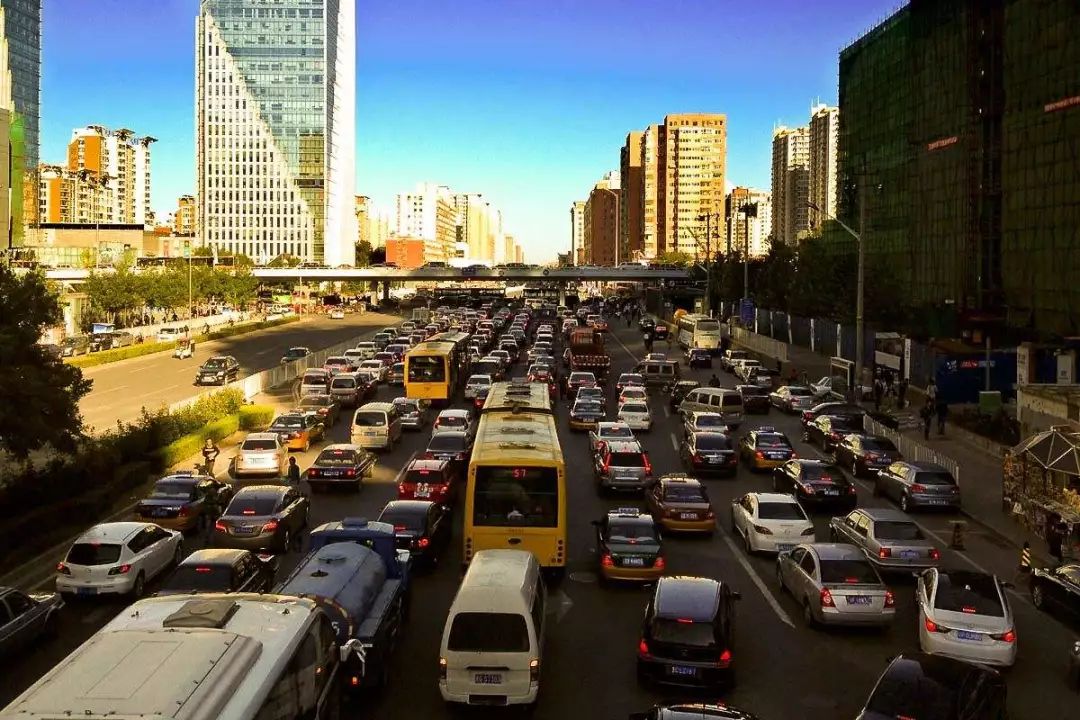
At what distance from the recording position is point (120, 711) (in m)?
6.50

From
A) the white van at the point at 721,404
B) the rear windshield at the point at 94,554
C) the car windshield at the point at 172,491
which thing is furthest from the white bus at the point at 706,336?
the rear windshield at the point at 94,554

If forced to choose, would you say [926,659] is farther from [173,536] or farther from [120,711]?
[173,536]

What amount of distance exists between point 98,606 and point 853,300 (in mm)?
55431

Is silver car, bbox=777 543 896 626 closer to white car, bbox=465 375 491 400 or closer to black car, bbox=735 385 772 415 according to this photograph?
black car, bbox=735 385 772 415

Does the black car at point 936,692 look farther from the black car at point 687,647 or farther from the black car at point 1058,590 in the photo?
the black car at point 1058,590

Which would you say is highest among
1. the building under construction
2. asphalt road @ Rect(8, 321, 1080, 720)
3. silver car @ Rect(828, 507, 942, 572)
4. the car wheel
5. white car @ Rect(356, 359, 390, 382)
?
the building under construction

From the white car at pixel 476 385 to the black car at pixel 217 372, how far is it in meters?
14.7

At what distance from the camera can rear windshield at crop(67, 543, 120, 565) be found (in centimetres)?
1677

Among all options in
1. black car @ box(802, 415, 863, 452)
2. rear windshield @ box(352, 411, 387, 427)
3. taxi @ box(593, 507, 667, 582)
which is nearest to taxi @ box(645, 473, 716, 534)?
taxi @ box(593, 507, 667, 582)

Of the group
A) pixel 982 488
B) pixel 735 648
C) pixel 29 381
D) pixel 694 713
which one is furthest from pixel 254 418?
pixel 694 713

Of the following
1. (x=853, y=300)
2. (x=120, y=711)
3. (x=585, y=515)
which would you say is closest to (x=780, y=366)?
(x=853, y=300)

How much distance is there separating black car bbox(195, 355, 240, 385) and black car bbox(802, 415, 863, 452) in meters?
30.3

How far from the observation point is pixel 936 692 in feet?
34.9

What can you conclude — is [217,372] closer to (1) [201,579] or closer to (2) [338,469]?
(2) [338,469]
